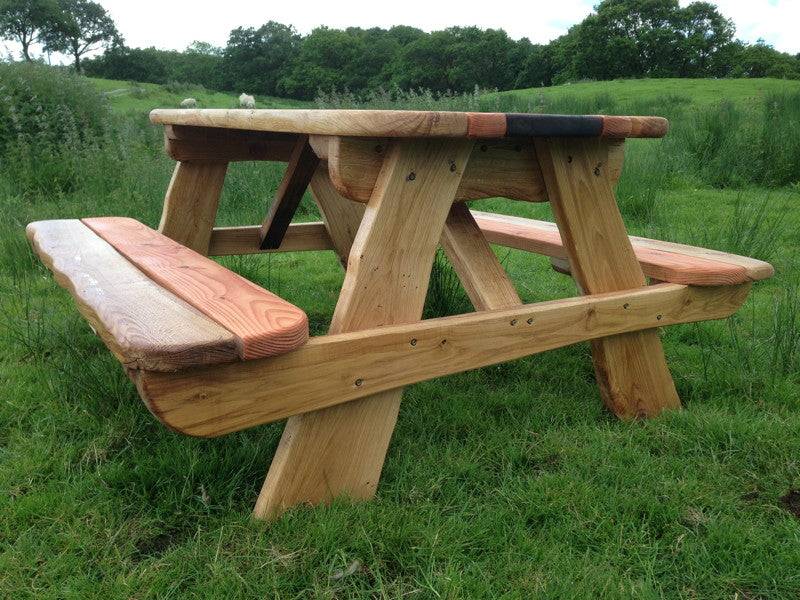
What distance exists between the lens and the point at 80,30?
60875mm

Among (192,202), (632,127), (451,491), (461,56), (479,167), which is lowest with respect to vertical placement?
(451,491)

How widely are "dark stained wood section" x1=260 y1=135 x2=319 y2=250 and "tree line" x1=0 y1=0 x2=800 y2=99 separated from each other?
144ft

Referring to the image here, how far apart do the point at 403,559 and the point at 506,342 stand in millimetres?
659

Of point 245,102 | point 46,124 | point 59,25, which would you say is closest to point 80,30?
point 59,25

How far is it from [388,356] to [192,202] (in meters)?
1.64

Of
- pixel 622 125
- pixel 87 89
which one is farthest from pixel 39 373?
pixel 87 89

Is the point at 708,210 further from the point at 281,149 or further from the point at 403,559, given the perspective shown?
the point at 403,559

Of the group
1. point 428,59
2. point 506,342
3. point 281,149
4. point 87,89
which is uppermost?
point 428,59

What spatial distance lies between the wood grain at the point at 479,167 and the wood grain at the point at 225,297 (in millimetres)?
327

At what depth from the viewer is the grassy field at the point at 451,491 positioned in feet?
4.72

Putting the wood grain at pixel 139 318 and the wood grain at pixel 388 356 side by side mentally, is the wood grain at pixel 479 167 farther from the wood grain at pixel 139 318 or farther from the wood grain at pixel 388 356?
the wood grain at pixel 139 318

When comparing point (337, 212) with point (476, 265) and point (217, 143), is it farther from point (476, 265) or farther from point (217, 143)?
point (476, 265)

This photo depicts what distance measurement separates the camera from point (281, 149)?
308 cm

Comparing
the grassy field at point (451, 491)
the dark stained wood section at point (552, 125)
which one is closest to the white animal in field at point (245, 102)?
the grassy field at point (451, 491)
